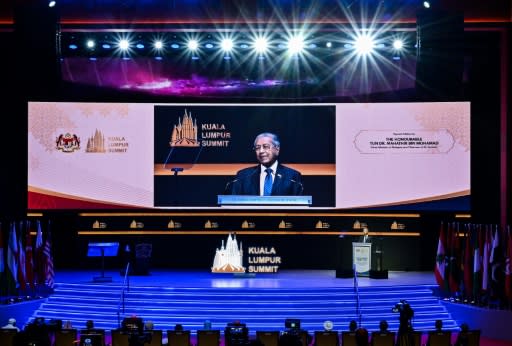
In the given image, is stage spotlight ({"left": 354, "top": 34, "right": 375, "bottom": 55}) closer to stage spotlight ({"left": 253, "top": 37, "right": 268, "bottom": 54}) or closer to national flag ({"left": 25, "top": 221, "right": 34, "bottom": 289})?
stage spotlight ({"left": 253, "top": 37, "right": 268, "bottom": 54})

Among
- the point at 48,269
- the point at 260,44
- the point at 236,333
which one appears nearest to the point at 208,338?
the point at 236,333

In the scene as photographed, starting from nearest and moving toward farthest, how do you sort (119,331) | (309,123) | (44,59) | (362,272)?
(119,331) < (44,59) < (362,272) < (309,123)

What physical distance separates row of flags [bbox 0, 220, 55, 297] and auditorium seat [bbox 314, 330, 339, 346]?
7.86 meters

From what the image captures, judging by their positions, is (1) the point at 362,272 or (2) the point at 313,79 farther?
(2) the point at 313,79

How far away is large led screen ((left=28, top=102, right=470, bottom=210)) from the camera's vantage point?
21188mm

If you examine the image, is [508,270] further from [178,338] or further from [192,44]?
[192,44]

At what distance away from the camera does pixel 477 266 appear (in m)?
17.2

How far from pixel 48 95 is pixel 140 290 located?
642 cm

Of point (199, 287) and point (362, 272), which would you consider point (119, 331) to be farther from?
point (362, 272)

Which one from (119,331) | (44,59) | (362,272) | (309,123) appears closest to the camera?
(119,331)

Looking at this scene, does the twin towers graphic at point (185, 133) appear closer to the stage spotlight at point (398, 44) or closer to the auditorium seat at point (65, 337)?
the stage spotlight at point (398, 44)

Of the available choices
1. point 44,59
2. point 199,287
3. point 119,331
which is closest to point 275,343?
point 119,331

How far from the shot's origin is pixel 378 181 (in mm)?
21266

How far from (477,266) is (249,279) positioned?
18.0 feet
